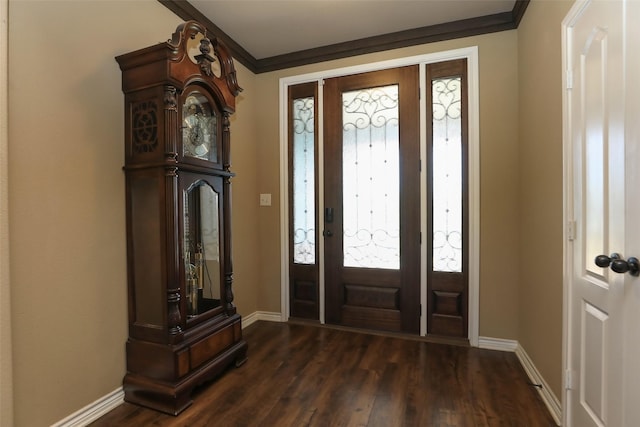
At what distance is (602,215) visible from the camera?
1.25 meters

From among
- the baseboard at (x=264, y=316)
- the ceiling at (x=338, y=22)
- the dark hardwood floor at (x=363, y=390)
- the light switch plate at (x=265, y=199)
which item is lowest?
the dark hardwood floor at (x=363, y=390)

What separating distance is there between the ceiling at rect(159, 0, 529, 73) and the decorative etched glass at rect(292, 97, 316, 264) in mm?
530

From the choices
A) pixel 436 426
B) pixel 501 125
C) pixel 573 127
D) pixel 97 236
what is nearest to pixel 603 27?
pixel 573 127

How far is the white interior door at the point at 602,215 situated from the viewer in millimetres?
1063

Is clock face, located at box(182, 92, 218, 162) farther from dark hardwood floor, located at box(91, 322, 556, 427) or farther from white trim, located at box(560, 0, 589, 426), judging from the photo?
white trim, located at box(560, 0, 589, 426)

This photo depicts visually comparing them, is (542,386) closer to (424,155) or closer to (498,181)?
(498,181)

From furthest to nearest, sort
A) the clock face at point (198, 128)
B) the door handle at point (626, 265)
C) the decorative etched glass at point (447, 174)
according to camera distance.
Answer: the decorative etched glass at point (447, 174) → the clock face at point (198, 128) → the door handle at point (626, 265)

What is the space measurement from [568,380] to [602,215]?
0.86 m

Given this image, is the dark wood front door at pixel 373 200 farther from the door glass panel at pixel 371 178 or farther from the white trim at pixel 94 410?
the white trim at pixel 94 410

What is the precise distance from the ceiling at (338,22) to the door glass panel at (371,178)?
17.9 inches

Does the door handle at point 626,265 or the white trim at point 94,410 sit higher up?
the door handle at point 626,265

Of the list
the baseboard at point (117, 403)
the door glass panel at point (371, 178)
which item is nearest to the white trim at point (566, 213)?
the baseboard at point (117, 403)

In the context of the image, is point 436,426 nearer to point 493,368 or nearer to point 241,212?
point 493,368

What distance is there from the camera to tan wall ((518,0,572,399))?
1.66 metres
